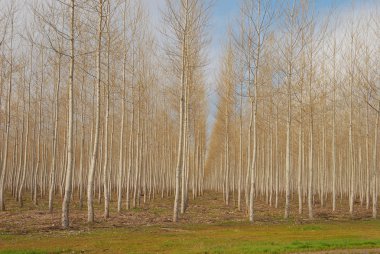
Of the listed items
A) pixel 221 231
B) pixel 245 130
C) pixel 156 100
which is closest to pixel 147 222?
pixel 221 231

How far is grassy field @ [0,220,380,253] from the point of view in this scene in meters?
9.27

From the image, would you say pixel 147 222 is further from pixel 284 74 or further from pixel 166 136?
pixel 166 136

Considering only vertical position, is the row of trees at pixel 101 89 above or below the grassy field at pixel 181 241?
above

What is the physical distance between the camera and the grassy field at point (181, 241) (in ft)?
30.4

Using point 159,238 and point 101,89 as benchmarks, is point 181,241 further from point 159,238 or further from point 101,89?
point 101,89

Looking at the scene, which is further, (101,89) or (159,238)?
(101,89)

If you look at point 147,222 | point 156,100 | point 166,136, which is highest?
point 156,100

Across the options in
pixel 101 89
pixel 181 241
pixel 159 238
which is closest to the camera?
pixel 181 241

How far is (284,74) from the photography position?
1919 cm

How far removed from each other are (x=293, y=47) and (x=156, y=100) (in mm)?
14371

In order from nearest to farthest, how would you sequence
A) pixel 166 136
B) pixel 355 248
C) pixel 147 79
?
pixel 355 248
pixel 147 79
pixel 166 136

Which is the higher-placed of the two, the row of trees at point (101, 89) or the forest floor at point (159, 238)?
the row of trees at point (101, 89)

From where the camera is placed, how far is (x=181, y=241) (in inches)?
417

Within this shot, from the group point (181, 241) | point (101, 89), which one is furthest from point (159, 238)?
point (101, 89)
